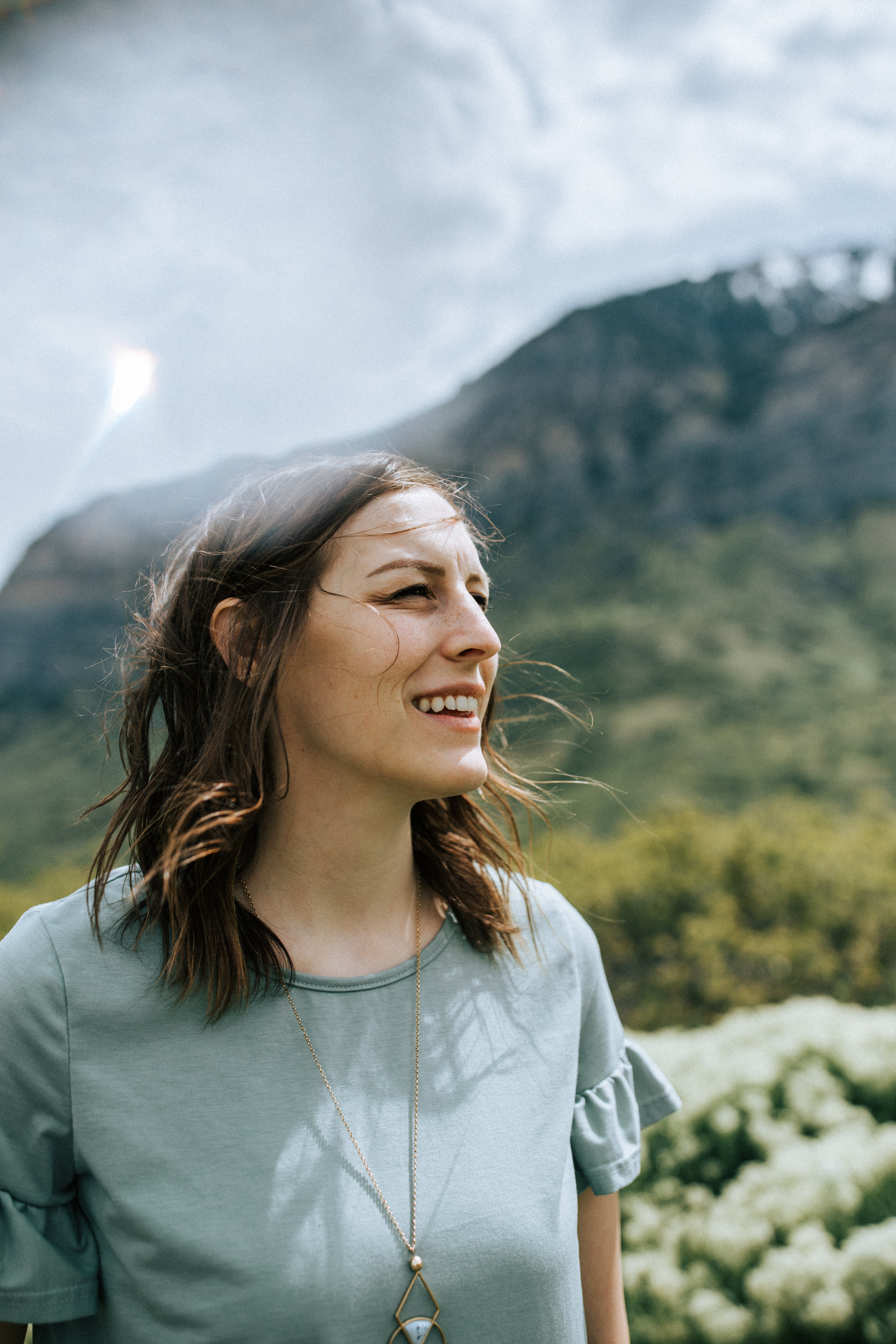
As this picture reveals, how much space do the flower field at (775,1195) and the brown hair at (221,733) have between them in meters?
1.23

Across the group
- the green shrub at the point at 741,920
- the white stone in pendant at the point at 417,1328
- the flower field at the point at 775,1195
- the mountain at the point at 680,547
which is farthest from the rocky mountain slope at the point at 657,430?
the white stone in pendant at the point at 417,1328

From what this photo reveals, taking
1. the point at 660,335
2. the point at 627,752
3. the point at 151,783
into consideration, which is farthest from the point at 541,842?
the point at 660,335

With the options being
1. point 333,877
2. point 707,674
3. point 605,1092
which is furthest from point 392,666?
point 707,674

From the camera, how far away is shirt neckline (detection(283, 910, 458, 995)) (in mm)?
1282

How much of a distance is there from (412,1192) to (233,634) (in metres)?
0.81

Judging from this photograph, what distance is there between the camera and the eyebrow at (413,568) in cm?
131

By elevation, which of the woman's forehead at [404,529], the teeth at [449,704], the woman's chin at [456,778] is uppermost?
the woman's forehead at [404,529]

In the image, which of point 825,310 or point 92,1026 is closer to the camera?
point 92,1026

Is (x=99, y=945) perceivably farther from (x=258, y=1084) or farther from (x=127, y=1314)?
(x=127, y=1314)

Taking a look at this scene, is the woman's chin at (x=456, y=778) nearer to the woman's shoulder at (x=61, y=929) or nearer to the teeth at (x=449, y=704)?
the teeth at (x=449, y=704)

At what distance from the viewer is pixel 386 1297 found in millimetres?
1100

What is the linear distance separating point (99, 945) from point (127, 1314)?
44cm

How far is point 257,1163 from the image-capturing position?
113 centimetres

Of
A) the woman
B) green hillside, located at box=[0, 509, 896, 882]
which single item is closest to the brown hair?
the woman
